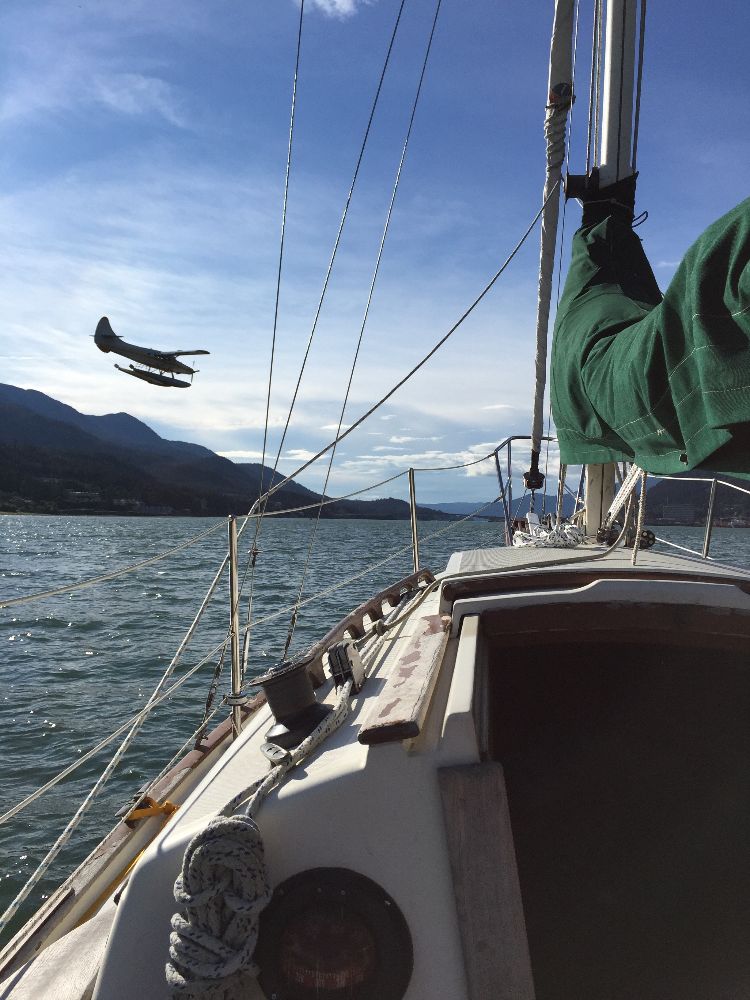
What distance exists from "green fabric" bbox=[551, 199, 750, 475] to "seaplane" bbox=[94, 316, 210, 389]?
29214 mm

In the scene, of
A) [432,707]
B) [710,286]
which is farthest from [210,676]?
[710,286]

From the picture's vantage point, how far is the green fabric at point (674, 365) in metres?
1.28

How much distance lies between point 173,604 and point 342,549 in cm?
1877

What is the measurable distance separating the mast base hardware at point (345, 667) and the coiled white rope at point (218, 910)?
628 millimetres

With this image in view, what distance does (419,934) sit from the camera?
54.3 inches

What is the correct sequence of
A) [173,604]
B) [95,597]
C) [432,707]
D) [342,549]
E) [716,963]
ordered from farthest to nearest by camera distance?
[342,549], [95,597], [173,604], [716,963], [432,707]

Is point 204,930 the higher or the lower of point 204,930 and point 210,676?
the higher

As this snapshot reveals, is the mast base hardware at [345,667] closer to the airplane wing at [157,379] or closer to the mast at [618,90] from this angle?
the mast at [618,90]

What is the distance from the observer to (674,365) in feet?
4.91

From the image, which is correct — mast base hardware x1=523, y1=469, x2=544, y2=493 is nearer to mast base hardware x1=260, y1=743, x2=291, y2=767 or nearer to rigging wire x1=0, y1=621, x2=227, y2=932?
rigging wire x1=0, y1=621, x2=227, y2=932

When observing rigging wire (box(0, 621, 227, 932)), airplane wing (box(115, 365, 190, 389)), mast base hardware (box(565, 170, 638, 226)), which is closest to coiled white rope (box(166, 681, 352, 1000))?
rigging wire (box(0, 621, 227, 932))

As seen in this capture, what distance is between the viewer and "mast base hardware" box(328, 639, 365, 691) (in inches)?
76.3

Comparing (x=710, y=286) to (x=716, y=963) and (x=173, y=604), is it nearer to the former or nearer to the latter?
(x=716, y=963)

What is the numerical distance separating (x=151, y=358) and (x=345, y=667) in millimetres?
34439
